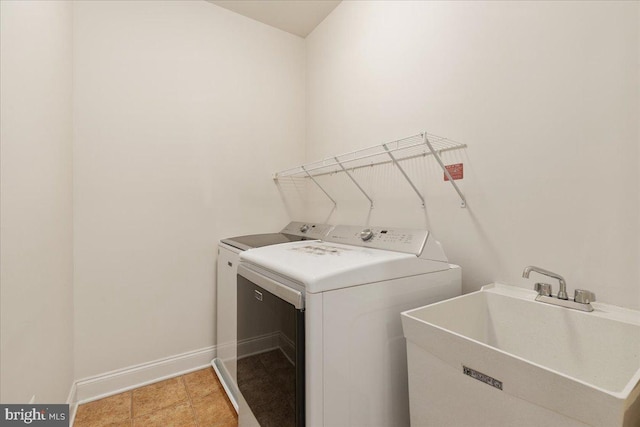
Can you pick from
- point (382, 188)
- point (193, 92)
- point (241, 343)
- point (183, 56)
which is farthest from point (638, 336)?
point (183, 56)

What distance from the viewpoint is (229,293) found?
6.37ft

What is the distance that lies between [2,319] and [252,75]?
2244 mm

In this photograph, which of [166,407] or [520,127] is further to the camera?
[166,407]

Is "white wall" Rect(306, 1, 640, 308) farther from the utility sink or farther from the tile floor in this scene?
the tile floor

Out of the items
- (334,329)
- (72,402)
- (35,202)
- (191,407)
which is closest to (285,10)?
(35,202)

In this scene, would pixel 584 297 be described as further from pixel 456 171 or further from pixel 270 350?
pixel 270 350

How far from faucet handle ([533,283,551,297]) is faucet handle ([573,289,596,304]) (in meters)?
0.08

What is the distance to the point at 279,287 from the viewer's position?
1127 mm

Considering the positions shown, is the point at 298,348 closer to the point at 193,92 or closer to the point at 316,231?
the point at 316,231

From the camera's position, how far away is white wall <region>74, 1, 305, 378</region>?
1.88 meters

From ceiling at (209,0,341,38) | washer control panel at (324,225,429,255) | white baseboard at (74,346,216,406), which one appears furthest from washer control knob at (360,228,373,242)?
ceiling at (209,0,341,38)

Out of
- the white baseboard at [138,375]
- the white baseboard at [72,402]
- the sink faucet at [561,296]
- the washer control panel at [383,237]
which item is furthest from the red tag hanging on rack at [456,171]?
the white baseboard at [72,402]

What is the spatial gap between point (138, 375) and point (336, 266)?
1.84 meters

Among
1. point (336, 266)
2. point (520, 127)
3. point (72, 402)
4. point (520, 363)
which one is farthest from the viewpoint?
point (72, 402)
